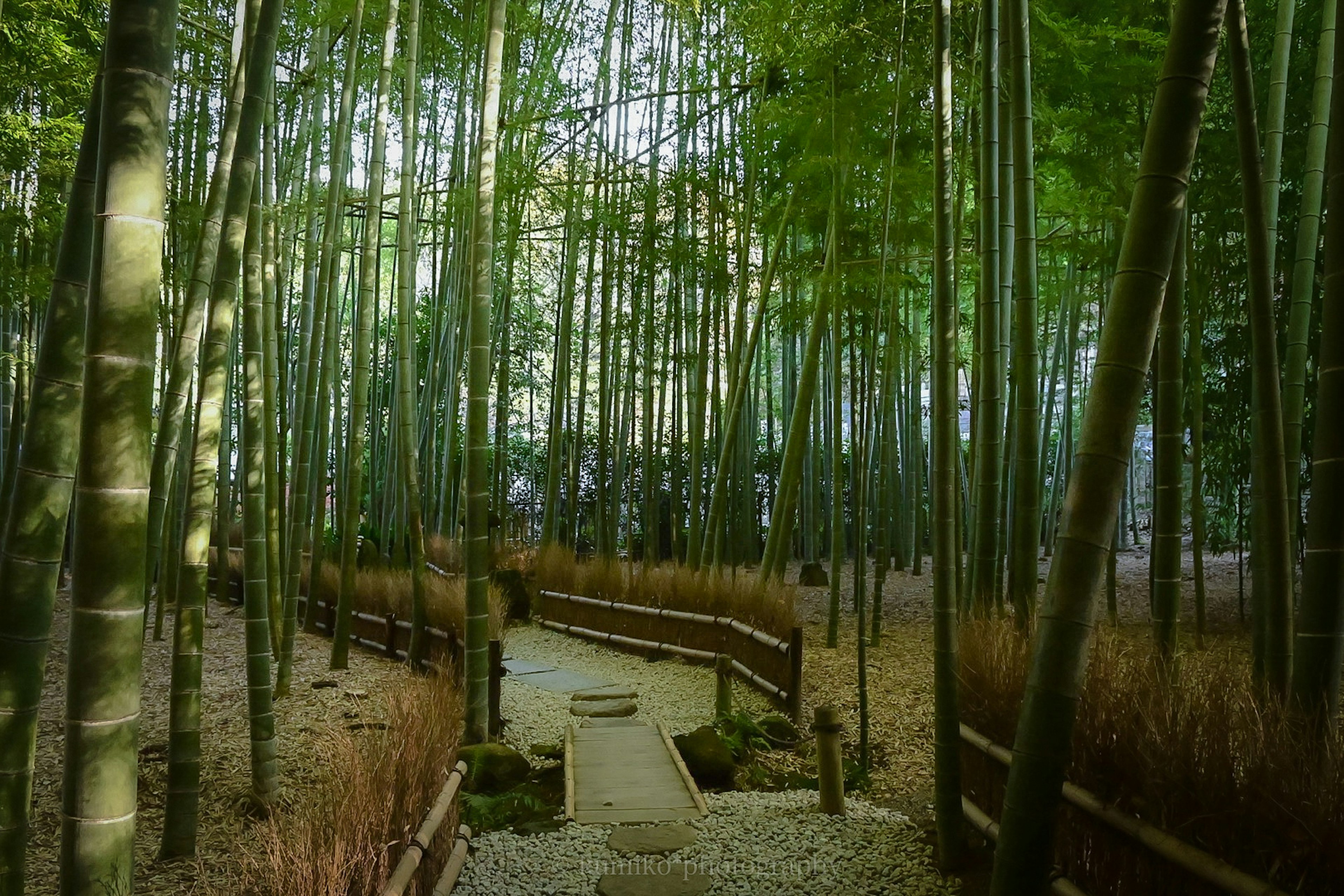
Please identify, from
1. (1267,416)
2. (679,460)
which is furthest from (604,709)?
(679,460)

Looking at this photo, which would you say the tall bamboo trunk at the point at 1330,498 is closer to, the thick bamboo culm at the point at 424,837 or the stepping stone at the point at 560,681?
the thick bamboo culm at the point at 424,837

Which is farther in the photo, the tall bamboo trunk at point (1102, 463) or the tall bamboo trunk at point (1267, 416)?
the tall bamboo trunk at point (1267, 416)

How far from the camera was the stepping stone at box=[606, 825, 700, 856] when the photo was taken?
2730mm

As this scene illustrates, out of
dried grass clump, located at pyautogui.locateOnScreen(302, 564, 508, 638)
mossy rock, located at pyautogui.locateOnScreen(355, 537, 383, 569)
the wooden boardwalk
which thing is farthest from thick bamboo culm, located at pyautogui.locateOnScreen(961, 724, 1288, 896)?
mossy rock, located at pyautogui.locateOnScreen(355, 537, 383, 569)

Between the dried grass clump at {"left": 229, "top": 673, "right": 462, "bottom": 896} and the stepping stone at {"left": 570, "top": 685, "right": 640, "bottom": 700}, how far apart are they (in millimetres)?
1643

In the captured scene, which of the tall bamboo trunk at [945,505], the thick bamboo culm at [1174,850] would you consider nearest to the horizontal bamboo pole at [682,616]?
the tall bamboo trunk at [945,505]

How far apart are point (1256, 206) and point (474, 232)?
2.43 meters

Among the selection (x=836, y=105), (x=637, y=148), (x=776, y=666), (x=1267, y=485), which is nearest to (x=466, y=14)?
(x=637, y=148)

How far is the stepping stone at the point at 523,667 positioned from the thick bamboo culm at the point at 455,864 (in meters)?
2.64

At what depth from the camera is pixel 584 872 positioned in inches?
101

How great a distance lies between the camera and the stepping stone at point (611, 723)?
4.00 meters

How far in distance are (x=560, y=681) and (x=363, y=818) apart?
124 inches

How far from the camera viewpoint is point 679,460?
27.9ft

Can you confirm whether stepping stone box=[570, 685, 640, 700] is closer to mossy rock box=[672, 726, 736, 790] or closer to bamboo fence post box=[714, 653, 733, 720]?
bamboo fence post box=[714, 653, 733, 720]
